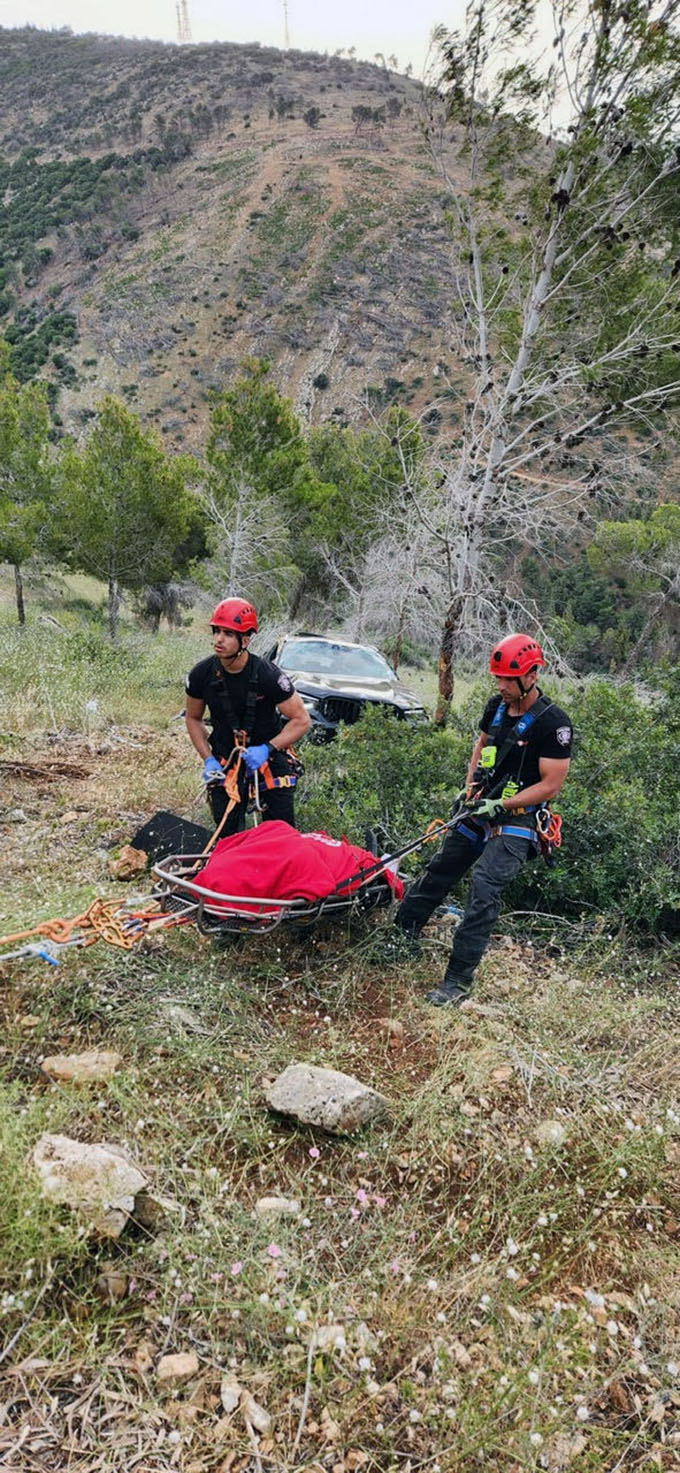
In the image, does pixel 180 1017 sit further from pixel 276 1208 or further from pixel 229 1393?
pixel 229 1393

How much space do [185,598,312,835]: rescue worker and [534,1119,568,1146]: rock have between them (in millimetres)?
2234

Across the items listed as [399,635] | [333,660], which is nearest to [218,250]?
[399,635]

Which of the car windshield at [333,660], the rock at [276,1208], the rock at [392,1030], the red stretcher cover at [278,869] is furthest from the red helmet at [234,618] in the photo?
the car windshield at [333,660]

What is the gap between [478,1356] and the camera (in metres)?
1.91

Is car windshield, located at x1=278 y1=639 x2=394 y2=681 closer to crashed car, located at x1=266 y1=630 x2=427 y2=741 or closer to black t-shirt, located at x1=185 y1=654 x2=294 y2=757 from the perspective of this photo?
crashed car, located at x1=266 y1=630 x2=427 y2=741

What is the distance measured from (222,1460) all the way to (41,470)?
20.6m

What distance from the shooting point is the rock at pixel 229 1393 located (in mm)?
1724

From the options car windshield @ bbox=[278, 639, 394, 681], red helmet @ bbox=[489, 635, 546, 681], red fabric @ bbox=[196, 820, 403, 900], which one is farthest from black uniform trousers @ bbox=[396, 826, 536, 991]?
car windshield @ bbox=[278, 639, 394, 681]

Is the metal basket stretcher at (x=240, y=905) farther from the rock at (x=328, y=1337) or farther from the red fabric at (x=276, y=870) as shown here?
the rock at (x=328, y=1337)

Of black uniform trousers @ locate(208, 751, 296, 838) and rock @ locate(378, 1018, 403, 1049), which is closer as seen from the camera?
rock @ locate(378, 1018, 403, 1049)

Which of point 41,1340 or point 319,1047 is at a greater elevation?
point 41,1340

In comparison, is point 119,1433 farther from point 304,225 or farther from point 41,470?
point 304,225

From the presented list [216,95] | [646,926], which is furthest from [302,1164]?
[216,95]

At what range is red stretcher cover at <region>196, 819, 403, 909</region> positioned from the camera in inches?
129
